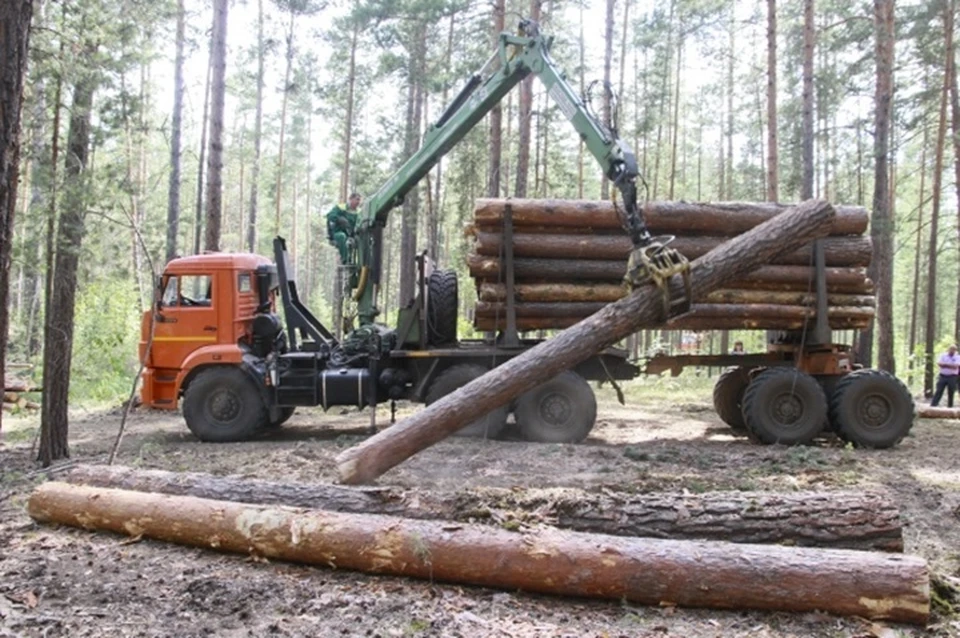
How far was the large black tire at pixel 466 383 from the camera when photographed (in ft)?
29.9

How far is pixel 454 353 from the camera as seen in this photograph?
30.7ft

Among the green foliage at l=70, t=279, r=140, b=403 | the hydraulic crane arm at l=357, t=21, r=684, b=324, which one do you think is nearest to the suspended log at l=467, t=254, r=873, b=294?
the hydraulic crane arm at l=357, t=21, r=684, b=324

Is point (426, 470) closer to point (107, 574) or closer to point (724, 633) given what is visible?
point (107, 574)

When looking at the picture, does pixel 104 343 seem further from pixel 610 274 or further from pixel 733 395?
pixel 733 395

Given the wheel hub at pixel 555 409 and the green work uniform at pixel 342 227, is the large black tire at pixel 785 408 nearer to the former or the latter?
the wheel hub at pixel 555 409

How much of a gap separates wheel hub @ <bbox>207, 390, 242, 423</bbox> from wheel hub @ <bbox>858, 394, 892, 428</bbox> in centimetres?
854

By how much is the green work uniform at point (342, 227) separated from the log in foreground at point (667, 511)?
639 centimetres

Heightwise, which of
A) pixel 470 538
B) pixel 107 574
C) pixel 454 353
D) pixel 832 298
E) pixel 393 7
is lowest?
pixel 107 574

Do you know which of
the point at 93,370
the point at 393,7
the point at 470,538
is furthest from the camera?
the point at 393,7

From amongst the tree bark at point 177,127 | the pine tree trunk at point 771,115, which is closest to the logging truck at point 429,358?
the pine tree trunk at point 771,115

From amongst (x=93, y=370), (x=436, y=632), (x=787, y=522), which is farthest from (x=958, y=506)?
(x=93, y=370)

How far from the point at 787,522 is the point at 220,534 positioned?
3.58 meters

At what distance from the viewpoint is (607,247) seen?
9.29 metres

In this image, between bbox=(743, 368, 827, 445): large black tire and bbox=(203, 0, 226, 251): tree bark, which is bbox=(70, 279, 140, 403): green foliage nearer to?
bbox=(203, 0, 226, 251): tree bark
